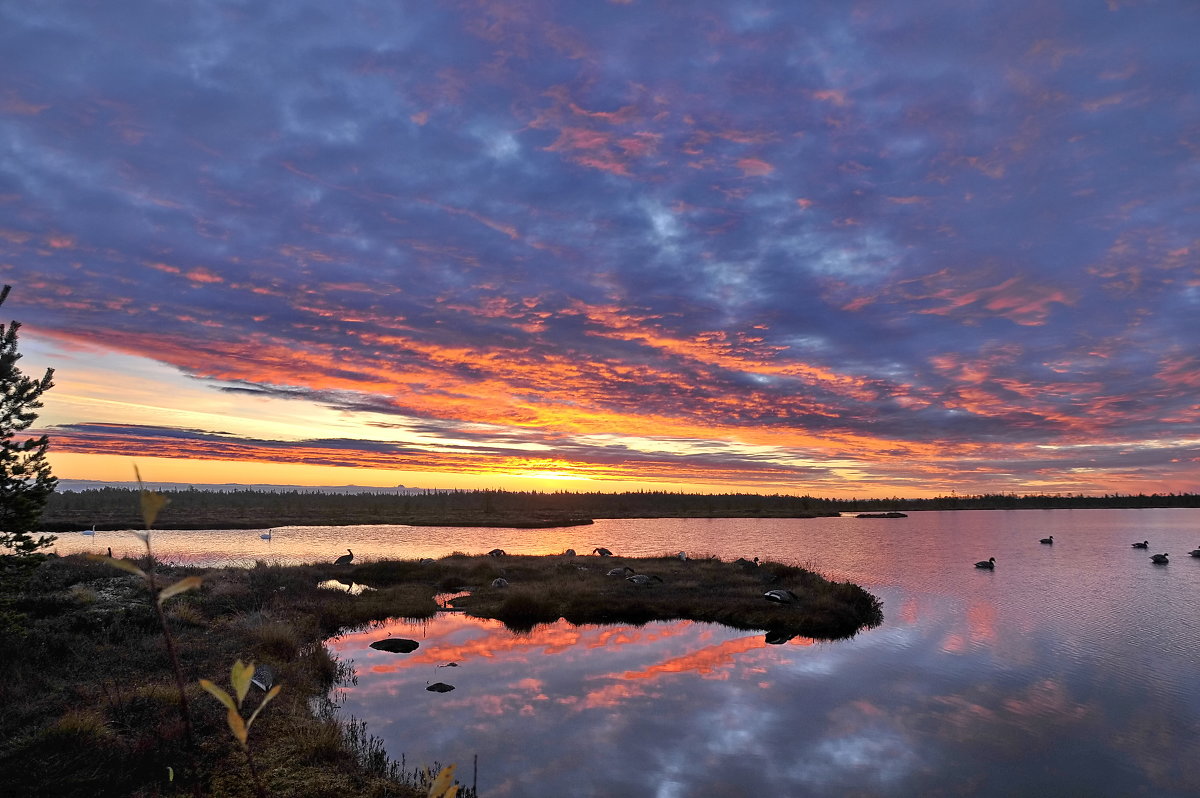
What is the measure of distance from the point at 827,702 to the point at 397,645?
15355 millimetres

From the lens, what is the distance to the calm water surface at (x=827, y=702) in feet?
47.1

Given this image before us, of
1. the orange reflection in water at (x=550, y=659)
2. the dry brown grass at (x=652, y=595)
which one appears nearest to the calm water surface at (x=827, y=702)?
the orange reflection in water at (x=550, y=659)

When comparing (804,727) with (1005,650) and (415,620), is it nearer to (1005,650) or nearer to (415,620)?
(1005,650)

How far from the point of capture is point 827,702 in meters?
18.7

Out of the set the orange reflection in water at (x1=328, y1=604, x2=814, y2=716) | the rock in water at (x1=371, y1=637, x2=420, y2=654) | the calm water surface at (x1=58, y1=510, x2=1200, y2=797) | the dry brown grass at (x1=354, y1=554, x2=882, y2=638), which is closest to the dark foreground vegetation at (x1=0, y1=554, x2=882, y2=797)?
the dry brown grass at (x1=354, y1=554, x2=882, y2=638)

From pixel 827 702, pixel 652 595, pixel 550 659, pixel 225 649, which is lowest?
pixel 550 659

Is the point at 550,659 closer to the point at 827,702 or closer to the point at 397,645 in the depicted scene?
the point at 397,645

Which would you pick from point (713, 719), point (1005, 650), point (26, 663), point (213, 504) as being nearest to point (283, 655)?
point (26, 663)

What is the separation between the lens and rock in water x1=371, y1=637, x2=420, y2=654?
23.5m

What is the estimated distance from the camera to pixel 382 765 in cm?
1353

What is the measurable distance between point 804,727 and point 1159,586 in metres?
36.0

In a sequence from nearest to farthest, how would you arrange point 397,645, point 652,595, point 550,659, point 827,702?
point 827,702
point 550,659
point 397,645
point 652,595

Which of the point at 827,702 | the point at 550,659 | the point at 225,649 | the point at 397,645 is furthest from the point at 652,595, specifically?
the point at 225,649

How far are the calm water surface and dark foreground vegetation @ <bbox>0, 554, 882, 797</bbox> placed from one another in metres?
1.73
